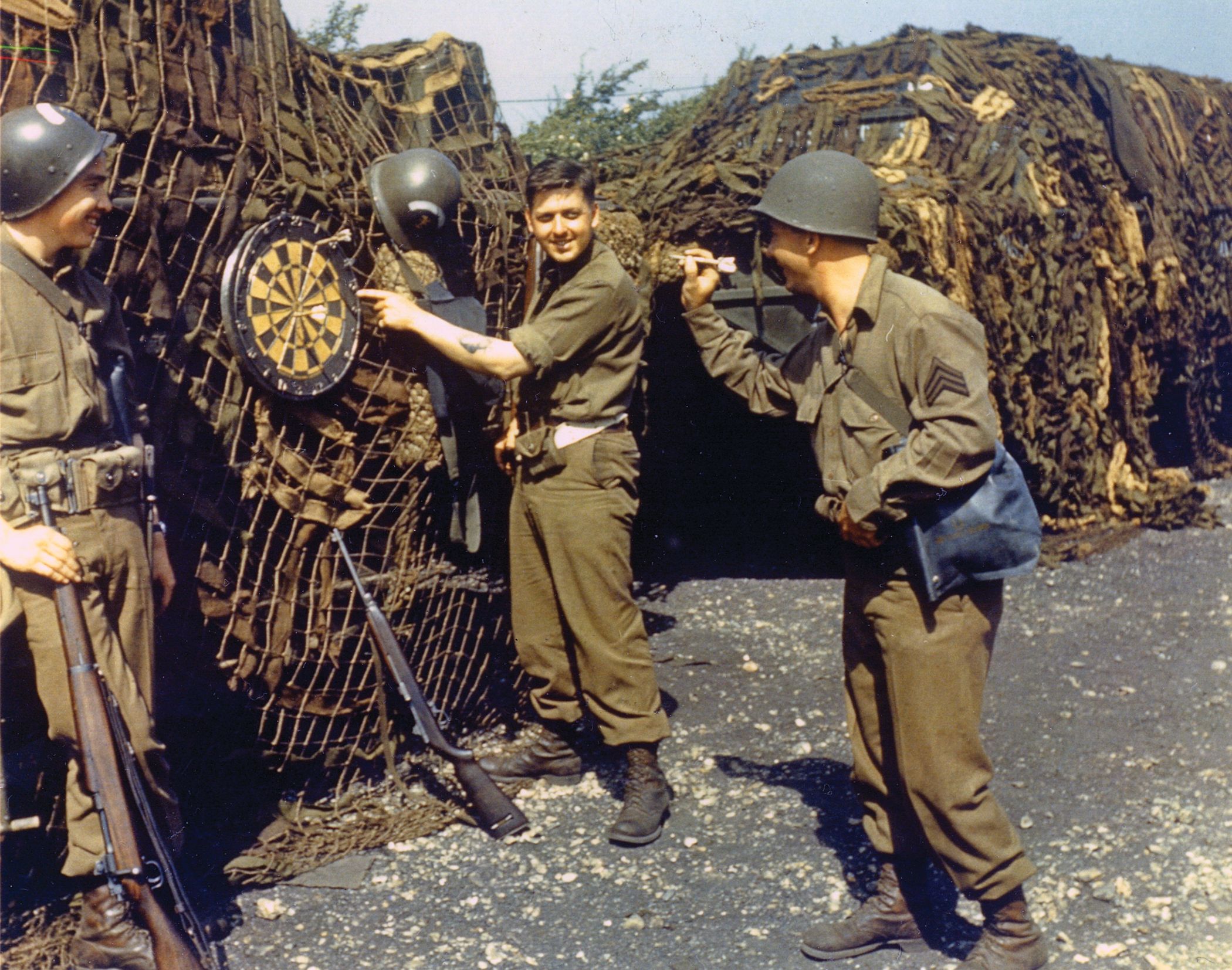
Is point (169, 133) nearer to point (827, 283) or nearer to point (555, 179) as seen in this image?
point (555, 179)

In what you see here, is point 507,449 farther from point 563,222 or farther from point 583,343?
point 563,222

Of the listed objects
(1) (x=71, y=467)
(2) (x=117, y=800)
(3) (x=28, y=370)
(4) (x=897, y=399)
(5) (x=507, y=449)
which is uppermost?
(3) (x=28, y=370)

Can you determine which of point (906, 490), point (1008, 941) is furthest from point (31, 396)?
point (1008, 941)

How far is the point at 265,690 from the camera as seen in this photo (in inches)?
177

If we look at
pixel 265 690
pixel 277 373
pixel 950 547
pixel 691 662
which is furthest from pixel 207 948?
pixel 691 662

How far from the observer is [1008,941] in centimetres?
346

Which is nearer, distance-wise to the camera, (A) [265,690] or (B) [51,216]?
(B) [51,216]

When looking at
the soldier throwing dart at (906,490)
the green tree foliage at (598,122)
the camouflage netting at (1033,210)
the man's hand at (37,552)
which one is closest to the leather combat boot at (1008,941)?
the soldier throwing dart at (906,490)

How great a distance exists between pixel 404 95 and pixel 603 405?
84.9 inches

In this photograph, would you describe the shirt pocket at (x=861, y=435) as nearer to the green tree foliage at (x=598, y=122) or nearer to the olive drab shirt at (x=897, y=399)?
the olive drab shirt at (x=897, y=399)

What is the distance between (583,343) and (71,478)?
6.23ft

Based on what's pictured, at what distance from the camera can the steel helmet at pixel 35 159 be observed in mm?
3258

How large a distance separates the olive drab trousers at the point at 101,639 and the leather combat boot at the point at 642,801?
168cm

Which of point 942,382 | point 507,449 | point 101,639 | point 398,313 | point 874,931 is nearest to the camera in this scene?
point 942,382
